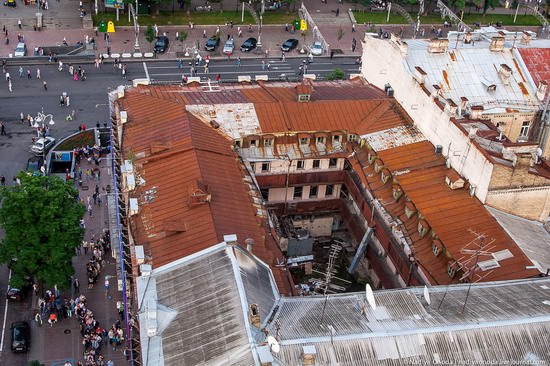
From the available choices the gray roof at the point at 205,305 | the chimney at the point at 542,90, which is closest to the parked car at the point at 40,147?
the gray roof at the point at 205,305

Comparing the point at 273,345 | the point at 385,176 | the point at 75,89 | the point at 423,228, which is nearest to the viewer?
the point at 273,345

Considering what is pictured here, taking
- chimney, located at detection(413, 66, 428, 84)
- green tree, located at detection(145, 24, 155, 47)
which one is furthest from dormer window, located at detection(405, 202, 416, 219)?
green tree, located at detection(145, 24, 155, 47)

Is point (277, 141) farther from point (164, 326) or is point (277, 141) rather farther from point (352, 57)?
point (352, 57)

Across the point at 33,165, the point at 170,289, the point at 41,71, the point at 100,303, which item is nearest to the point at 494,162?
the point at 170,289

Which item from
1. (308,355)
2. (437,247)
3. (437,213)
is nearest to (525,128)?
(437,213)

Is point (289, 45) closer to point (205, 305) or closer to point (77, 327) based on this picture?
point (77, 327)
